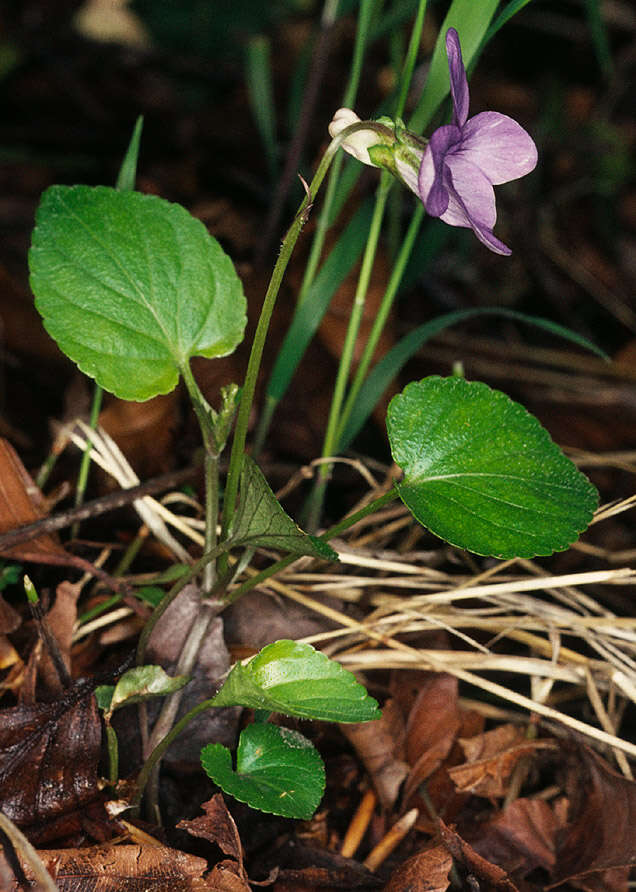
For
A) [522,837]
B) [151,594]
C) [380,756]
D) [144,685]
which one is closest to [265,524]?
[144,685]

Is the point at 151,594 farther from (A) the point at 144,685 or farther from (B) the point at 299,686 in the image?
(B) the point at 299,686

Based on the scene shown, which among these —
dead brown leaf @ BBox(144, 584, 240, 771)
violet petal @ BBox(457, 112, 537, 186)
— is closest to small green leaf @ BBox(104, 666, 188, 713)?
dead brown leaf @ BBox(144, 584, 240, 771)

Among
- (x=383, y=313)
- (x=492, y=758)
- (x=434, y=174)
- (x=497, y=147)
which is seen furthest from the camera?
(x=383, y=313)

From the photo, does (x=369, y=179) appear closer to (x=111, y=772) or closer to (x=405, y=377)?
(x=405, y=377)

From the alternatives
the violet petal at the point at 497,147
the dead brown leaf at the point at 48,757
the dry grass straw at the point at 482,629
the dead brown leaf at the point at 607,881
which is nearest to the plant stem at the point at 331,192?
the dry grass straw at the point at 482,629

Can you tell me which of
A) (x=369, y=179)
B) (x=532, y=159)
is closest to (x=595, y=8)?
(x=369, y=179)
